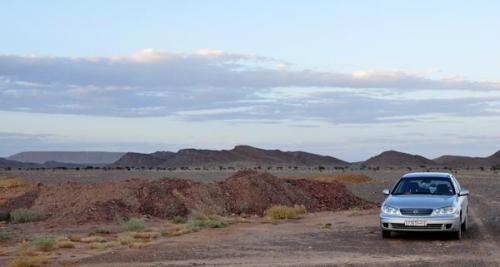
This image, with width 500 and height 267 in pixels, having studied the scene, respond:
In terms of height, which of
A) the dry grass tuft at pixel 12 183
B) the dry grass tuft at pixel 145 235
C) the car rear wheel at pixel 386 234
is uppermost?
the dry grass tuft at pixel 12 183

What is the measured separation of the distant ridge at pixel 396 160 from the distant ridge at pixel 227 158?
752 cm

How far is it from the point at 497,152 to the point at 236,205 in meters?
138

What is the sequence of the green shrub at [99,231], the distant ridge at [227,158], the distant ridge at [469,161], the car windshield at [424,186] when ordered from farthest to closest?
the distant ridge at [227,158] → the distant ridge at [469,161] → the green shrub at [99,231] → the car windshield at [424,186]

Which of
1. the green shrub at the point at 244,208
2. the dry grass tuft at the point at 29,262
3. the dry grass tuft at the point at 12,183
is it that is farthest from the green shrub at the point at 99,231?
the dry grass tuft at the point at 12,183

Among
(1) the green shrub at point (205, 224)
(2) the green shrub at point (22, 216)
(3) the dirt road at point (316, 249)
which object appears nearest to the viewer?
(3) the dirt road at point (316, 249)

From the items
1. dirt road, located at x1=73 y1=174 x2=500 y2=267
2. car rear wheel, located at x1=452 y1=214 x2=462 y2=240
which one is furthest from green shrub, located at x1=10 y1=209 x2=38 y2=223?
car rear wheel, located at x1=452 y1=214 x2=462 y2=240

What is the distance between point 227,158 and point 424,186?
140927 mm

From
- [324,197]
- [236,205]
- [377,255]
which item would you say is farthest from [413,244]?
[324,197]

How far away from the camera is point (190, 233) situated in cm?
2362

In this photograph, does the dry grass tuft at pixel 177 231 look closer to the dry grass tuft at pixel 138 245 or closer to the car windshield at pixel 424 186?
the dry grass tuft at pixel 138 245

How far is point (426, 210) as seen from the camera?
1880 centimetres

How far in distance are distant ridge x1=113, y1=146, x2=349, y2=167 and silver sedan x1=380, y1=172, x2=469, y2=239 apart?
435 ft

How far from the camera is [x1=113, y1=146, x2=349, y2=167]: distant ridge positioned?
159 m

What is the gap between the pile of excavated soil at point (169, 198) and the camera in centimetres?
3045
